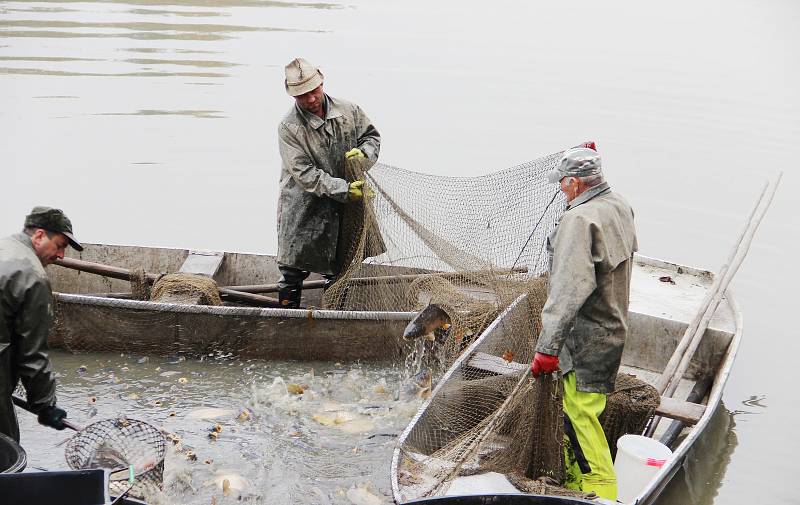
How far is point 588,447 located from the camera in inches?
185

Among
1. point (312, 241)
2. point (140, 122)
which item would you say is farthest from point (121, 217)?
point (312, 241)

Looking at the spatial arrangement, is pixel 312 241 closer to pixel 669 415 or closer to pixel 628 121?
pixel 669 415

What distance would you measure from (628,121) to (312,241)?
8894 mm

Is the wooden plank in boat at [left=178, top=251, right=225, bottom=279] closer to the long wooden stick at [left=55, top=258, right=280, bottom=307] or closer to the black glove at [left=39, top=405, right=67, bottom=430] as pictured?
the long wooden stick at [left=55, top=258, right=280, bottom=307]

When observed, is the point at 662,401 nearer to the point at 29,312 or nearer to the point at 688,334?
the point at 688,334

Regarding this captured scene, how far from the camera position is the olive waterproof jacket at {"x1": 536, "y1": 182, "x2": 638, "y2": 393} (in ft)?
14.4

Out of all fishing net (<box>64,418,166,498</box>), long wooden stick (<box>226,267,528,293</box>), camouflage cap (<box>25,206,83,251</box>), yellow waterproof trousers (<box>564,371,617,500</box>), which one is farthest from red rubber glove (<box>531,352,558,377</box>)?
camouflage cap (<box>25,206,83,251</box>)

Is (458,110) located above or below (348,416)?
above

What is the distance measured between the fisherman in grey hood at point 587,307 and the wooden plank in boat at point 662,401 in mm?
630

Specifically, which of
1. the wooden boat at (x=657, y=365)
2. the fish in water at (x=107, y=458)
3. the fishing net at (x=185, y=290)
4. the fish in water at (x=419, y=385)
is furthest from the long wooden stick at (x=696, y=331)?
the fishing net at (x=185, y=290)

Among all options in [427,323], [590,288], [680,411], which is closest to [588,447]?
[590,288]

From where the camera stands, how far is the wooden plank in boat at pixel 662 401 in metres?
5.36

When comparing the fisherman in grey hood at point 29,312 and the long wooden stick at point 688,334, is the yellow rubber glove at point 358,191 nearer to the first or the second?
the long wooden stick at point 688,334

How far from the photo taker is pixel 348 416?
623 centimetres
